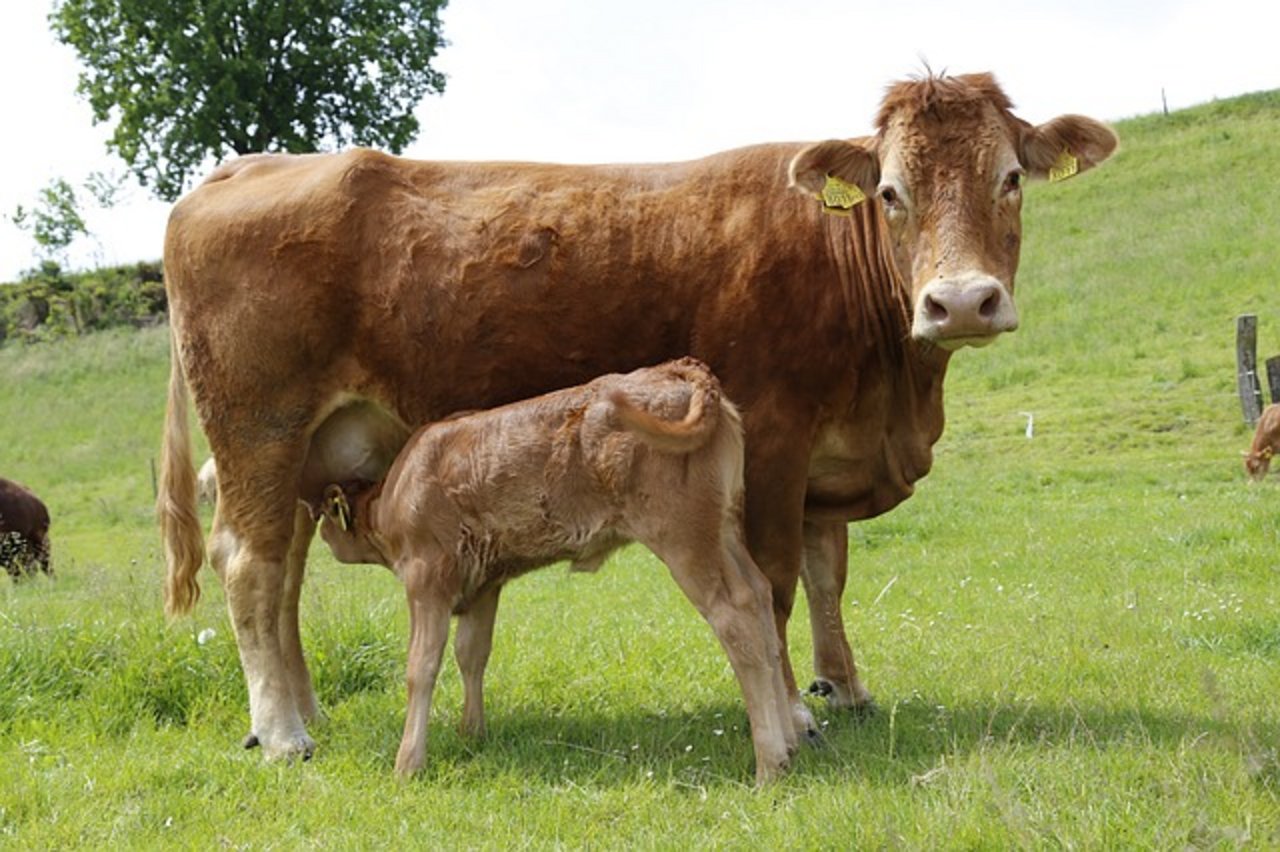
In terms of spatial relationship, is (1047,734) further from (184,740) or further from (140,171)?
(140,171)

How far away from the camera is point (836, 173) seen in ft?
19.9

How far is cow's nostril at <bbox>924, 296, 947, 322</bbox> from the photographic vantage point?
5285 mm

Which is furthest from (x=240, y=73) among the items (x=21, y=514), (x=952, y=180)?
(x=952, y=180)

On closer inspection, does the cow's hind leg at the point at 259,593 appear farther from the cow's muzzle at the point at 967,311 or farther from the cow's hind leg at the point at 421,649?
the cow's muzzle at the point at 967,311

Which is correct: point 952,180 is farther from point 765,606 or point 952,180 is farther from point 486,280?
point 486,280

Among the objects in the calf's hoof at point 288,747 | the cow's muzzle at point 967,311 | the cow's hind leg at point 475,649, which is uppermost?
the cow's muzzle at point 967,311

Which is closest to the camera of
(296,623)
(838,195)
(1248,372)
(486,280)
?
(838,195)

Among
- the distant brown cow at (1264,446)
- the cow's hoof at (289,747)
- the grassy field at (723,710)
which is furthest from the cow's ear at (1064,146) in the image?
the distant brown cow at (1264,446)

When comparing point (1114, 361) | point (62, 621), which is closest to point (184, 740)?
point (62, 621)

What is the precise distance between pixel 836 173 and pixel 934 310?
1004 mm

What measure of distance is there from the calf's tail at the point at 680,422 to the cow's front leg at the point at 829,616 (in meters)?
1.76

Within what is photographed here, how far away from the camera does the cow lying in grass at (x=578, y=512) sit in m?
5.34

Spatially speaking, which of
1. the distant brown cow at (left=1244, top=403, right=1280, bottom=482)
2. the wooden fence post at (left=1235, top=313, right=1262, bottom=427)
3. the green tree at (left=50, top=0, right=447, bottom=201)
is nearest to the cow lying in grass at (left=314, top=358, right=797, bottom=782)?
the distant brown cow at (left=1244, top=403, right=1280, bottom=482)

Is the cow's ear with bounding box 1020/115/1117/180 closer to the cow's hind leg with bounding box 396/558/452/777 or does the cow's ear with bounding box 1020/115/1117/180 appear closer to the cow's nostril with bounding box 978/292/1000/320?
the cow's nostril with bounding box 978/292/1000/320
